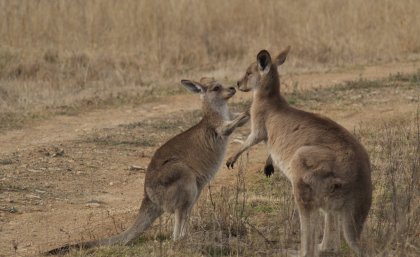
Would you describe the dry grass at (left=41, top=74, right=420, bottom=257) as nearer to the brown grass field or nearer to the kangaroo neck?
the brown grass field

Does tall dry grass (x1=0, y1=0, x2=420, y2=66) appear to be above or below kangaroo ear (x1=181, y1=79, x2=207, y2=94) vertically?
above

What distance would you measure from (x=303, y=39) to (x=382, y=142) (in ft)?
21.8

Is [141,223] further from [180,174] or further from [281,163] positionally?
[281,163]

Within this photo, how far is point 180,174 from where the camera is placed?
6957 mm

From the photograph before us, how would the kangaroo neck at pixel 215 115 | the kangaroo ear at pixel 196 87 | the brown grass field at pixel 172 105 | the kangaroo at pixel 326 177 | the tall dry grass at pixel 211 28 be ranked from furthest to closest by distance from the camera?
the tall dry grass at pixel 211 28 → the kangaroo ear at pixel 196 87 → the kangaroo neck at pixel 215 115 → the brown grass field at pixel 172 105 → the kangaroo at pixel 326 177

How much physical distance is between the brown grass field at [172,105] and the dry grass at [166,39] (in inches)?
1.2

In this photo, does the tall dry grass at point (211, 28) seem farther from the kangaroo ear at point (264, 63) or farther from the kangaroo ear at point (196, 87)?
the kangaroo ear at point (264, 63)

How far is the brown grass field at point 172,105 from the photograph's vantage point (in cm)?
711

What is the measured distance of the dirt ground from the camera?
304 inches

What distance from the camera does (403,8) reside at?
16906 mm

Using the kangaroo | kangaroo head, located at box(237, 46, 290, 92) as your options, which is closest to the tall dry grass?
kangaroo head, located at box(237, 46, 290, 92)

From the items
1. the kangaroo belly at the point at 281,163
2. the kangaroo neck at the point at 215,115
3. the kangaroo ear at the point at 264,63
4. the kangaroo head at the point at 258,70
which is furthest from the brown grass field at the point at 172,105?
the kangaroo ear at the point at 264,63

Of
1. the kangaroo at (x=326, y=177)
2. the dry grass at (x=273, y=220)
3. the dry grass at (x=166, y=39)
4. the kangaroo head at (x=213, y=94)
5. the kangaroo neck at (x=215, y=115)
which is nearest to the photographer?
the kangaroo at (x=326, y=177)

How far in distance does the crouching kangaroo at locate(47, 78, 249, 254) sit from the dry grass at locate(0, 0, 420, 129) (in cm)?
542
